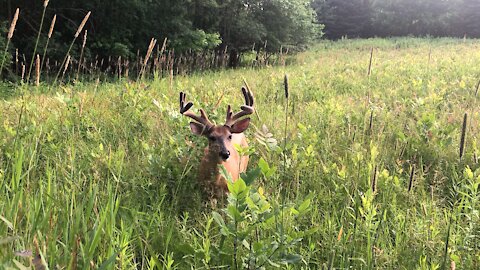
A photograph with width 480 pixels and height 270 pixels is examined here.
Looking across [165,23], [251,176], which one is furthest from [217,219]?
[165,23]

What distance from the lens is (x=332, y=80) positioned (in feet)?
23.9

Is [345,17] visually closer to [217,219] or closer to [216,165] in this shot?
[216,165]

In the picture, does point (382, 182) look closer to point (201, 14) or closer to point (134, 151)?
point (134, 151)

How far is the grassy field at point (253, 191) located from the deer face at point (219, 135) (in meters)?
0.18

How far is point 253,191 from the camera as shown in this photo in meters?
1.84

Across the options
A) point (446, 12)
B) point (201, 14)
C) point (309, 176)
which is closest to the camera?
point (309, 176)

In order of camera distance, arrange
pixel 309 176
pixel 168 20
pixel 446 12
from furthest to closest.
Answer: pixel 446 12
pixel 168 20
pixel 309 176

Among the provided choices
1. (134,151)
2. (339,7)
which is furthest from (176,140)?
(339,7)

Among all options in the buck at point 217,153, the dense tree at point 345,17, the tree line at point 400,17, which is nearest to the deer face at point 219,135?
the buck at point 217,153

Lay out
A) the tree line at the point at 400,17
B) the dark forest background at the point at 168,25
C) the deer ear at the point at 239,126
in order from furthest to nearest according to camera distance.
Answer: the tree line at the point at 400,17 → the dark forest background at the point at 168,25 → the deer ear at the point at 239,126

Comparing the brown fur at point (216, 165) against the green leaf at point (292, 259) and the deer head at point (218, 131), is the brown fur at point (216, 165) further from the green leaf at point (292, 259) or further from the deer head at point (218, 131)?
the green leaf at point (292, 259)

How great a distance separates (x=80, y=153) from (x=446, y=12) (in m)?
41.1

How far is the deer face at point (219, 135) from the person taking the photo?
9.89 feet

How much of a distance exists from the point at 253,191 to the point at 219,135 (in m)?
1.37
